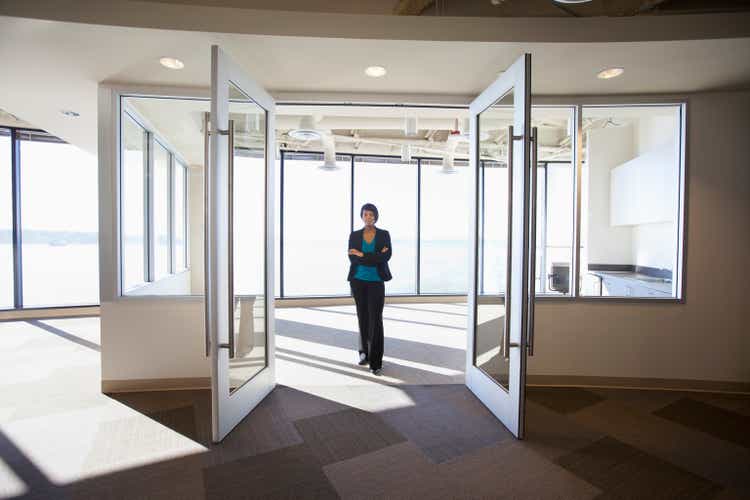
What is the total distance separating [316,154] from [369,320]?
427 cm

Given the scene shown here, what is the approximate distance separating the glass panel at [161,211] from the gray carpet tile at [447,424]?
125 inches

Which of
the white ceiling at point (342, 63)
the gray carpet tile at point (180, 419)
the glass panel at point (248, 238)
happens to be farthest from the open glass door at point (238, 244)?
the white ceiling at point (342, 63)

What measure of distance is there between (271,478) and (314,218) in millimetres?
24358

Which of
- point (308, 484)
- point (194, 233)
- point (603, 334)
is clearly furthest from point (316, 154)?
point (308, 484)

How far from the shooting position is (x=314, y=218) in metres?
25.6

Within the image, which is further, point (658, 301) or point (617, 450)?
point (658, 301)

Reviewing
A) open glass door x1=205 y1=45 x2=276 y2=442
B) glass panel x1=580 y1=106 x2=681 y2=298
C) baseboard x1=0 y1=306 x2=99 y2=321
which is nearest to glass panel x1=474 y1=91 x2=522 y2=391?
glass panel x1=580 y1=106 x2=681 y2=298

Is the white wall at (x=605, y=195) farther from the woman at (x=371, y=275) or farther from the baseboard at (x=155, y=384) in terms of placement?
the baseboard at (x=155, y=384)

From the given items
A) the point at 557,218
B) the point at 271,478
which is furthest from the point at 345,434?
the point at 557,218

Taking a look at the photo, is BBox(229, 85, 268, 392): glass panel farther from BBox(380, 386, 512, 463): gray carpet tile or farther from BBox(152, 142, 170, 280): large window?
BBox(152, 142, 170, 280): large window

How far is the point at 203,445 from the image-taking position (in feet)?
6.67

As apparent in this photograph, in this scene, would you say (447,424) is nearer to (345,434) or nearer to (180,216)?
(345,434)

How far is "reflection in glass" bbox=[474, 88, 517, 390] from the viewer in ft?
7.74

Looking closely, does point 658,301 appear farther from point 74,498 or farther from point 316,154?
point 316,154
